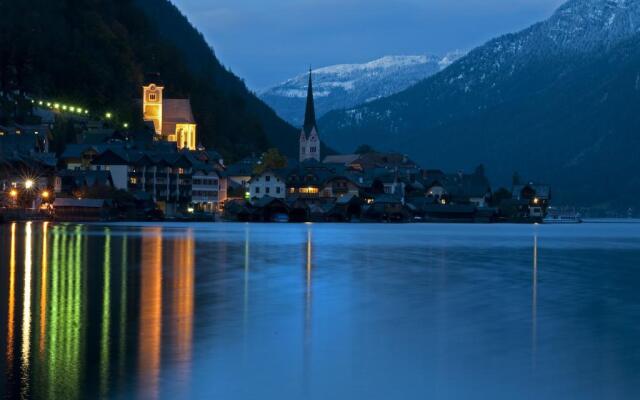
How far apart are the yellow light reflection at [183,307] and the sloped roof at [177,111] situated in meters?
131

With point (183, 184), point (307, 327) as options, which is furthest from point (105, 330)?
point (183, 184)

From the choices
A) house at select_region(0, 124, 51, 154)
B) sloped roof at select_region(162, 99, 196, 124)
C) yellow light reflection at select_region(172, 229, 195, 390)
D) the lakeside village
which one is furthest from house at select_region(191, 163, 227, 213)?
yellow light reflection at select_region(172, 229, 195, 390)

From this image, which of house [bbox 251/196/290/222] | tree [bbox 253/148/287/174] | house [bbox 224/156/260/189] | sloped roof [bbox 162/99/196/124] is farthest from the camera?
sloped roof [bbox 162/99/196/124]

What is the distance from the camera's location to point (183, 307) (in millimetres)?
Answer: 31828

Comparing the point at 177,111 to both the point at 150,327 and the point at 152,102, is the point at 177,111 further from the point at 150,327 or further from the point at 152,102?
the point at 150,327

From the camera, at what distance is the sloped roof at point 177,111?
618 feet

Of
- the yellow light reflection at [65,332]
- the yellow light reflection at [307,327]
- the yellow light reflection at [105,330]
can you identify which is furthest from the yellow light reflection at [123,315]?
the yellow light reflection at [307,327]

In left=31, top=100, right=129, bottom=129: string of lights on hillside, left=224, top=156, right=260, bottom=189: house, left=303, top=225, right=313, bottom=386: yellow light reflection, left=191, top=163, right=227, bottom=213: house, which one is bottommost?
left=303, top=225, right=313, bottom=386: yellow light reflection

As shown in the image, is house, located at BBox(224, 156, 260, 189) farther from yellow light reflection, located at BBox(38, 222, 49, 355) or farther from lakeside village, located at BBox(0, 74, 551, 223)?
yellow light reflection, located at BBox(38, 222, 49, 355)

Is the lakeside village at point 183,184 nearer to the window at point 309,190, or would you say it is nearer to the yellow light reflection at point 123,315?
the window at point 309,190

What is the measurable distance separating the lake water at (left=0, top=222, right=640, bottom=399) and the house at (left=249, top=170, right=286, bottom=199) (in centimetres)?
10626

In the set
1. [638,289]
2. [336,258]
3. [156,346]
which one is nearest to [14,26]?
[336,258]

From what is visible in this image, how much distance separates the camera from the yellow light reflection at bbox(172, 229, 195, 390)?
22.6 metres

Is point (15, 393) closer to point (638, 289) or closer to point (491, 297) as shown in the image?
point (491, 297)
